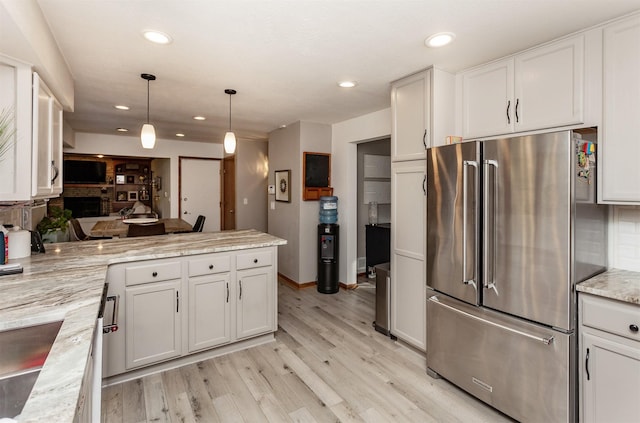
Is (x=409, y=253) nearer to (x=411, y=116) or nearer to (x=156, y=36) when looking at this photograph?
(x=411, y=116)

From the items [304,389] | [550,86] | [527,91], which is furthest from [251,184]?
[550,86]

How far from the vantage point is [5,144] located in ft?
5.47

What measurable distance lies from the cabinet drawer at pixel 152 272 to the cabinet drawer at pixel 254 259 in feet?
1.63

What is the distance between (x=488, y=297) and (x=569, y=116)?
1.28 metres

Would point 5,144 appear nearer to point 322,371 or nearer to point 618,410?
point 322,371

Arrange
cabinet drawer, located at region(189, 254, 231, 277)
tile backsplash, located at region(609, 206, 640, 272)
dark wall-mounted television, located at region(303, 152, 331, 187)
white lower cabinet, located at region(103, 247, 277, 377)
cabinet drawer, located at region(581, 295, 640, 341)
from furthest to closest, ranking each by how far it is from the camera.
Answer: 1. dark wall-mounted television, located at region(303, 152, 331, 187)
2. cabinet drawer, located at region(189, 254, 231, 277)
3. white lower cabinet, located at region(103, 247, 277, 377)
4. tile backsplash, located at region(609, 206, 640, 272)
5. cabinet drawer, located at region(581, 295, 640, 341)

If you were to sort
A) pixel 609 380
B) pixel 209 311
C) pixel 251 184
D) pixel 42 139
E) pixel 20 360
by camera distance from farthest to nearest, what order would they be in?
pixel 251 184, pixel 209 311, pixel 42 139, pixel 609 380, pixel 20 360

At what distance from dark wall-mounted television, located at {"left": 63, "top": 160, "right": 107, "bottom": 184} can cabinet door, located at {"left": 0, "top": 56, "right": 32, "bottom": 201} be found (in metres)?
6.90

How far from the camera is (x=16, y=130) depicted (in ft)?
5.60

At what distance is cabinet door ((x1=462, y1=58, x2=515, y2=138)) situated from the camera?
2.43m

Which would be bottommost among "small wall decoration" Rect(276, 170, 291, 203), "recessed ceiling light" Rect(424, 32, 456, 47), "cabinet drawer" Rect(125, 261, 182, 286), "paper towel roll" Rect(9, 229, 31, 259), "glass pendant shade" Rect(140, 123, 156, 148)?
"cabinet drawer" Rect(125, 261, 182, 286)

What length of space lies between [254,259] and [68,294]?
150 centimetres

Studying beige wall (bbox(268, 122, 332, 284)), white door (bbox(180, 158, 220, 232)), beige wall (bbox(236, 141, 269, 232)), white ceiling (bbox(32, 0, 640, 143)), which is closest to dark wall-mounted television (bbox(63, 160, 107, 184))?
white door (bbox(180, 158, 220, 232))

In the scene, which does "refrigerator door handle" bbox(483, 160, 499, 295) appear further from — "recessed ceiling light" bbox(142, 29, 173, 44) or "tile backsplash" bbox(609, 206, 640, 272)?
"recessed ceiling light" bbox(142, 29, 173, 44)
